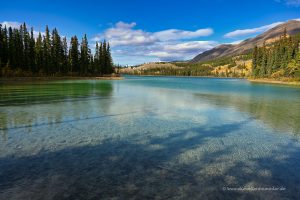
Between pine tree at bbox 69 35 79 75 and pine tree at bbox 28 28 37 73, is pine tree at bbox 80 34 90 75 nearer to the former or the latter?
pine tree at bbox 69 35 79 75

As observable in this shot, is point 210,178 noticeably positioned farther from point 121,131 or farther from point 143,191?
point 121,131

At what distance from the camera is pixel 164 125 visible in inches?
555

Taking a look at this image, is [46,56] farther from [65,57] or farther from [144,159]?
[144,159]

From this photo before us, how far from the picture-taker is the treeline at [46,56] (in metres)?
68.8

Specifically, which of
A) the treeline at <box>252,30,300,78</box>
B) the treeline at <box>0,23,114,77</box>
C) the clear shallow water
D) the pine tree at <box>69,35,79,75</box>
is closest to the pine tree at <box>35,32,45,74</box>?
the treeline at <box>0,23,114,77</box>

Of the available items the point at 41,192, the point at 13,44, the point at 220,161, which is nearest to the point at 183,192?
the point at 220,161

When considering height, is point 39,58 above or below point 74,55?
below

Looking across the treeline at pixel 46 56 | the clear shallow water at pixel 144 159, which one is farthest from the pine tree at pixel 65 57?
the clear shallow water at pixel 144 159

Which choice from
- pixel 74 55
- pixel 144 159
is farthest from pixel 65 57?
pixel 144 159

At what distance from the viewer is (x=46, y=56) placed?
79625 millimetres

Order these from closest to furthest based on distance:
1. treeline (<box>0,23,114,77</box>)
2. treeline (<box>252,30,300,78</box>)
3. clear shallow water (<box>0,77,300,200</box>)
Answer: clear shallow water (<box>0,77,300,200</box>) → treeline (<box>0,23,114,77</box>) → treeline (<box>252,30,300,78</box>)

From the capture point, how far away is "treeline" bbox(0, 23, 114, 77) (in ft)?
226

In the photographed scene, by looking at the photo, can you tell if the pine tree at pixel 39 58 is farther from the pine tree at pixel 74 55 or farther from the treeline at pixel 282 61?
the treeline at pixel 282 61

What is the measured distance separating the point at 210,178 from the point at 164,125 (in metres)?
7.44
